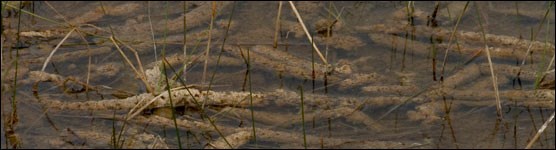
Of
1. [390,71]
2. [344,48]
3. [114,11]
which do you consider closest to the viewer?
[390,71]

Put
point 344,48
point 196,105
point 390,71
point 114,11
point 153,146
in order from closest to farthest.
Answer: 1. point 153,146
2. point 196,105
3. point 390,71
4. point 344,48
5. point 114,11

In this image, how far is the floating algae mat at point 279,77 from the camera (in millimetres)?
→ 4000

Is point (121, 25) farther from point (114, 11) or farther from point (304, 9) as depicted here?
point (304, 9)

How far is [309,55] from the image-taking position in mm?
5090

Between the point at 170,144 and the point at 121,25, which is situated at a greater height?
the point at 121,25

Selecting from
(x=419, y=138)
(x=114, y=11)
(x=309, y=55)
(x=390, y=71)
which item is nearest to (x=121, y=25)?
(x=114, y=11)

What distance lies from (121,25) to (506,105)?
224cm

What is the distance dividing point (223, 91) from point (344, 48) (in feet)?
3.21

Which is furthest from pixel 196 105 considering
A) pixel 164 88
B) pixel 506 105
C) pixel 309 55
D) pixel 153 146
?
pixel 506 105

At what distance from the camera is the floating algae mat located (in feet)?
13.1

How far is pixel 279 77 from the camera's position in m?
4.74

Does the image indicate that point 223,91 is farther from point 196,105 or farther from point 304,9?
point 304,9

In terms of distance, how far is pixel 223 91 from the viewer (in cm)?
447

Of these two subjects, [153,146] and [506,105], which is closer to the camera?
[153,146]
